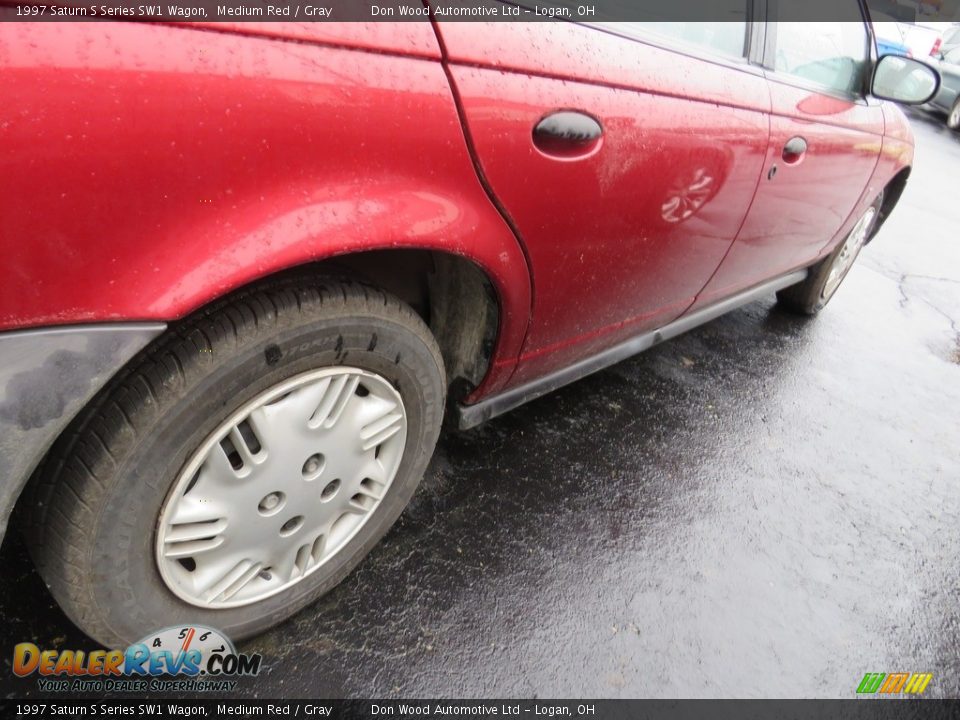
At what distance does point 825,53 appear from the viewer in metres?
2.48

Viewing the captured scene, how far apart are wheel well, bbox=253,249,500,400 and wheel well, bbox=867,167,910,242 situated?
289 cm

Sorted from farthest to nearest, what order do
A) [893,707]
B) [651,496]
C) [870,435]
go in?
[870,435], [651,496], [893,707]

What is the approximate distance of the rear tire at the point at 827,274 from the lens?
355 centimetres

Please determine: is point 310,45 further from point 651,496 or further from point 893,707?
point 893,707

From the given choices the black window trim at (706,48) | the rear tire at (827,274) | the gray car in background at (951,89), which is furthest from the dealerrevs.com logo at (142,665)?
the gray car in background at (951,89)

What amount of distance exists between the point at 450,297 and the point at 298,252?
683 mm

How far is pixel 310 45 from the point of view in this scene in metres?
0.99

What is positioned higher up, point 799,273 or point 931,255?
point 799,273

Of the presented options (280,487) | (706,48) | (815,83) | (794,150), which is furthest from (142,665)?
(815,83)

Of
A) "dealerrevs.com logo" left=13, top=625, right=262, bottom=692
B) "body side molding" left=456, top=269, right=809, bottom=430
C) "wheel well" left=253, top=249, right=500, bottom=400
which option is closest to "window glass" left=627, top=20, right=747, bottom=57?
"wheel well" left=253, top=249, right=500, bottom=400

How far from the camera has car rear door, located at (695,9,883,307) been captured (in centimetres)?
214

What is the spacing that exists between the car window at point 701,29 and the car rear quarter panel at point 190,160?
27.9 inches

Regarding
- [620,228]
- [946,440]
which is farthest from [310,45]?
[946,440]

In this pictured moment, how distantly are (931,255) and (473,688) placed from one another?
5668 millimetres
